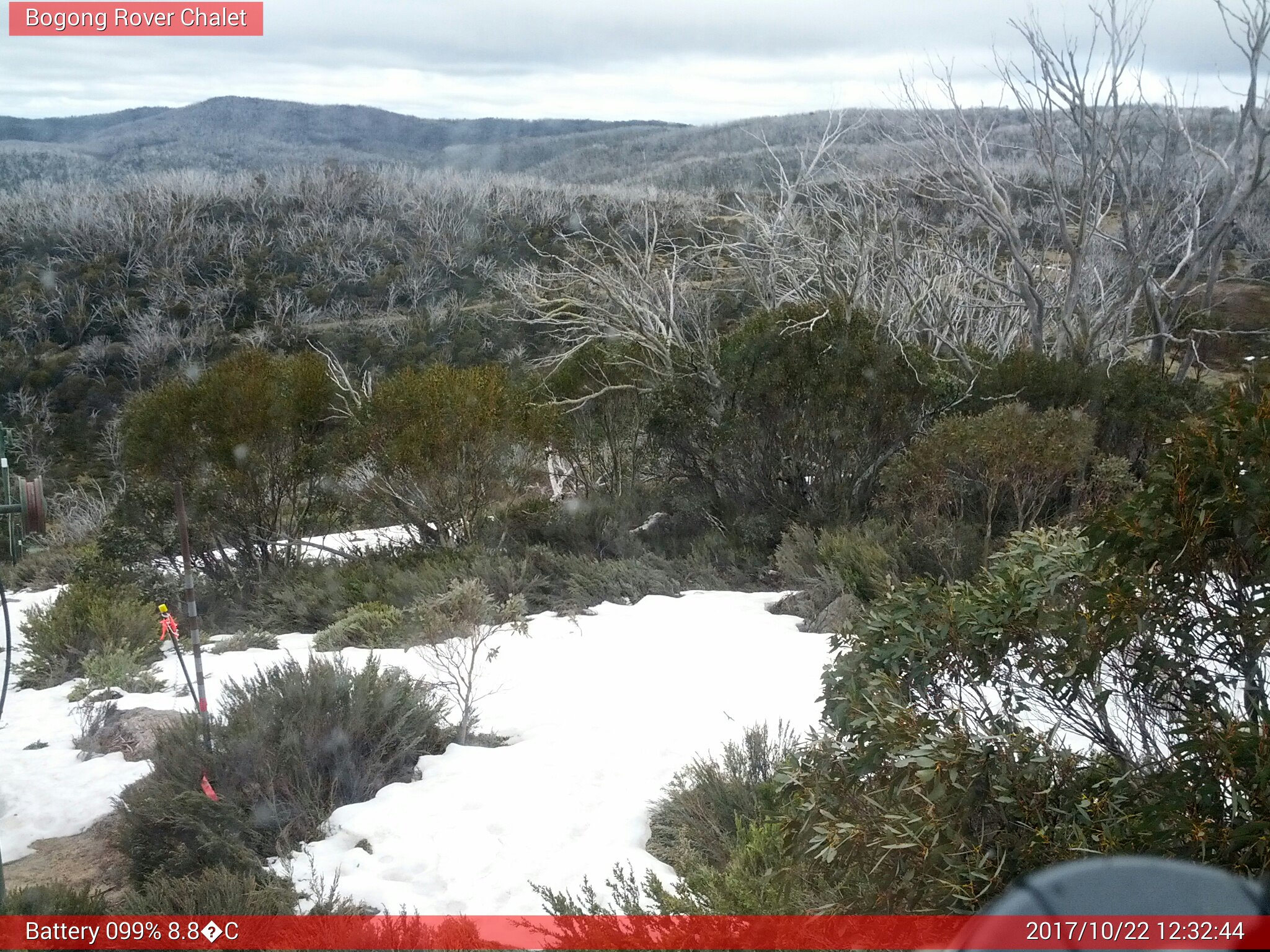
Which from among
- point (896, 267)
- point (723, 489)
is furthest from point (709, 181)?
point (723, 489)

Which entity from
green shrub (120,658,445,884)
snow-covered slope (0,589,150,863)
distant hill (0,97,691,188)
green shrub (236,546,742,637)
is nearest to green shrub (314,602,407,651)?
green shrub (236,546,742,637)

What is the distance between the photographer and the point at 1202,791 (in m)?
2.14

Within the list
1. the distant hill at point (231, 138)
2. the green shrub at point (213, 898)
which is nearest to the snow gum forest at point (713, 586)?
the green shrub at point (213, 898)

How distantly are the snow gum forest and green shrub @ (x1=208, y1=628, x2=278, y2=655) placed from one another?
0.05m

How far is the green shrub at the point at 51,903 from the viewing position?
3.03 meters

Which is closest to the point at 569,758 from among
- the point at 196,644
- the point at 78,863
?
the point at 196,644

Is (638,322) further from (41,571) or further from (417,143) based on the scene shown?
(417,143)

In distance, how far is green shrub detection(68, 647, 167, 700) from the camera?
618 cm

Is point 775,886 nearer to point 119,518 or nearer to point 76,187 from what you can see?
point 119,518

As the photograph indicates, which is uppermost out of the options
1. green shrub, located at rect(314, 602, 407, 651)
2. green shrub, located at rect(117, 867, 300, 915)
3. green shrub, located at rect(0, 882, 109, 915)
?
green shrub, located at rect(0, 882, 109, 915)

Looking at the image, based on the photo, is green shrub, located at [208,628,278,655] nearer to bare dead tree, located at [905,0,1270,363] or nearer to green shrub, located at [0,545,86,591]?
green shrub, located at [0,545,86,591]

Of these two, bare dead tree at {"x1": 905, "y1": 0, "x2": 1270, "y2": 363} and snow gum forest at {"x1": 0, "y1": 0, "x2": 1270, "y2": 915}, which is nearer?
snow gum forest at {"x1": 0, "y1": 0, "x2": 1270, "y2": 915}

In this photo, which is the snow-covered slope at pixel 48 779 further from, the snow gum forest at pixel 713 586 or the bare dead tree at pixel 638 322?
the bare dead tree at pixel 638 322

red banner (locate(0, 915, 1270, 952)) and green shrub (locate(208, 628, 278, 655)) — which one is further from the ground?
red banner (locate(0, 915, 1270, 952))
